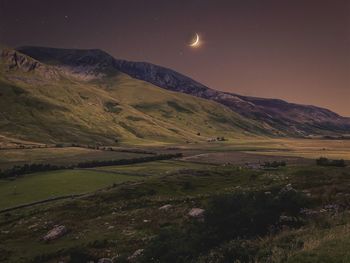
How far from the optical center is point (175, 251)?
104 feet

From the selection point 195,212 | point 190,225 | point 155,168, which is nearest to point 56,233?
point 195,212

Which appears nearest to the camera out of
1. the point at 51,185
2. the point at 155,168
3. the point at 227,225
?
the point at 227,225

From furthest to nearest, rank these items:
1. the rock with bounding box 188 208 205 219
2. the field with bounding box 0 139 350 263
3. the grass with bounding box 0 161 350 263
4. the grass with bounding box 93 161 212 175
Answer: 1. the grass with bounding box 93 161 212 175
2. the rock with bounding box 188 208 205 219
3. the field with bounding box 0 139 350 263
4. the grass with bounding box 0 161 350 263

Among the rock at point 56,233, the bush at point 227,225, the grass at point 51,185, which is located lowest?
the grass at point 51,185

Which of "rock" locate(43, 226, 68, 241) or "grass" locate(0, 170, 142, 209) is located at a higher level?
"rock" locate(43, 226, 68, 241)

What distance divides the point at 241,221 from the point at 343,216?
8495 mm

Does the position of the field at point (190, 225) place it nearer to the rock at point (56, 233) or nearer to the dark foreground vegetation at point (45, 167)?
the rock at point (56, 233)

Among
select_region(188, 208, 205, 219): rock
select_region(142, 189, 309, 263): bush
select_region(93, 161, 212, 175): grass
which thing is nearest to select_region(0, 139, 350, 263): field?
select_region(142, 189, 309, 263): bush

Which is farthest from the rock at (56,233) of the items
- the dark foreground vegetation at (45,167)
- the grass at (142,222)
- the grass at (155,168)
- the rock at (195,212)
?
the dark foreground vegetation at (45,167)

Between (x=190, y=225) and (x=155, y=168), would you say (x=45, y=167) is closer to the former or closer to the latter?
(x=155, y=168)

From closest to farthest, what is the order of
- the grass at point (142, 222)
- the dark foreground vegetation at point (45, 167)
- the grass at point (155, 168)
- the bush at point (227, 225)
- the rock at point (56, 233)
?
the grass at point (142, 222)
the bush at point (227, 225)
the rock at point (56, 233)
the dark foreground vegetation at point (45, 167)
the grass at point (155, 168)

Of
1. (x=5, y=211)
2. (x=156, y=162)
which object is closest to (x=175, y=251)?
(x=5, y=211)

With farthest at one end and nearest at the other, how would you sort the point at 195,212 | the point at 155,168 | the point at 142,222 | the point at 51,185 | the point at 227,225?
the point at 155,168
the point at 51,185
the point at 142,222
the point at 195,212
the point at 227,225

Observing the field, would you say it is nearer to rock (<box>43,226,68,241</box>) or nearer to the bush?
the bush
